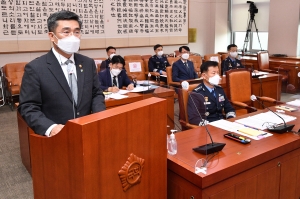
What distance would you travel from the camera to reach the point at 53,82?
142cm

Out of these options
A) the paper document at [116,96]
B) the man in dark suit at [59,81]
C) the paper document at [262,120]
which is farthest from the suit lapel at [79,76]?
the paper document at [116,96]

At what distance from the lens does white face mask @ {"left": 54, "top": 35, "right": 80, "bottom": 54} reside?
4.69 ft

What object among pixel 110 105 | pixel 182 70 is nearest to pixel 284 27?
pixel 182 70

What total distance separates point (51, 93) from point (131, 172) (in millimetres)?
591

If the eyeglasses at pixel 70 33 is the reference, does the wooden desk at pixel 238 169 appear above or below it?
below

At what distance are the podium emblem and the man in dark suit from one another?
0.45 meters

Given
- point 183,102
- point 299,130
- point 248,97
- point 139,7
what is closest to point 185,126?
point 183,102

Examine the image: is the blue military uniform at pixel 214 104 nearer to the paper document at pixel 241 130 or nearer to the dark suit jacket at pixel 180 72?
the paper document at pixel 241 130

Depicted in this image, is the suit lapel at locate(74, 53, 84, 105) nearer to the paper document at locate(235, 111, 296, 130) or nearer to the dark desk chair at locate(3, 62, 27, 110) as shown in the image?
the paper document at locate(235, 111, 296, 130)

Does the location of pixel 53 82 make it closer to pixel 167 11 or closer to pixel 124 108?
pixel 124 108

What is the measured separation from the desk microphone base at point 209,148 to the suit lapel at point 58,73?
77cm

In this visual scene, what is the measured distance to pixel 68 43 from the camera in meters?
1.43

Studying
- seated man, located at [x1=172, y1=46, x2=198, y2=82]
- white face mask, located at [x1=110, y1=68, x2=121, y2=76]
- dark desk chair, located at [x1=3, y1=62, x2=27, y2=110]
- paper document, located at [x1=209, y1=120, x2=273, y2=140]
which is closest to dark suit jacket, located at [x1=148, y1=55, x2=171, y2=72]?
seated man, located at [x1=172, y1=46, x2=198, y2=82]

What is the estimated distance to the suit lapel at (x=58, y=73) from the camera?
1.43m
